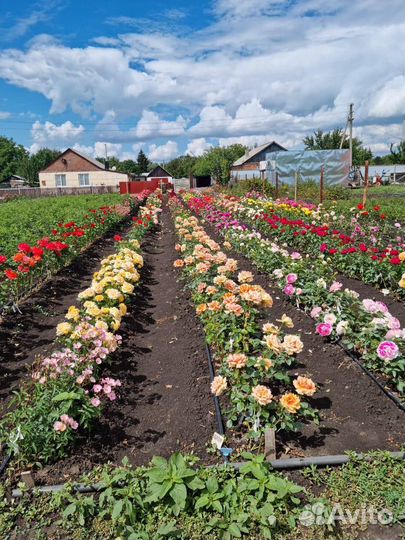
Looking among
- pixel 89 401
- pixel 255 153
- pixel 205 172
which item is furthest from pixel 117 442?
pixel 205 172

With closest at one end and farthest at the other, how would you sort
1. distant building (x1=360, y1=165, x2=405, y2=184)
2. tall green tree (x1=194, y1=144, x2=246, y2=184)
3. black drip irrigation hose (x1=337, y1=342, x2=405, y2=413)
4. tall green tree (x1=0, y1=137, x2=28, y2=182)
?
black drip irrigation hose (x1=337, y1=342, x2=405, y2=413) → distant building (x1=360, y1=165, x2=405, y2=184) → tall green tree (x1=194, y1=144, x2=246, y2=184) → tall green tree (x1=0, y1=137, x2=28, y2=182)

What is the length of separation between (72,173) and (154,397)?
4964 cm

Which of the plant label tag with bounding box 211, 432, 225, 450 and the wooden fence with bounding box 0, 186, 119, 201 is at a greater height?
the wooden fence with bounding box 0, 186, 119, 201

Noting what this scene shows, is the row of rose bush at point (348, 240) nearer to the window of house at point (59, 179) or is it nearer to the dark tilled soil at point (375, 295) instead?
the dark tilled soil at point (375, 295)

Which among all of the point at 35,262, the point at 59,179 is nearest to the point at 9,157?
the point at 59,179

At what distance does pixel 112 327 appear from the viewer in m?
4.34

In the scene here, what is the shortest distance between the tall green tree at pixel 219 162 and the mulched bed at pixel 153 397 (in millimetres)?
48587

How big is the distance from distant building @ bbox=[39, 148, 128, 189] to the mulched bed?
45.5 metres

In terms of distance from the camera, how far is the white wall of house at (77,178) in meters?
48.9

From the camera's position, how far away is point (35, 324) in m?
5.38

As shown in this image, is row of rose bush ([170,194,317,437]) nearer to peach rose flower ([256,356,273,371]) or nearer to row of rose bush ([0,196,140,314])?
peach rose flower ([256,356,273,371])

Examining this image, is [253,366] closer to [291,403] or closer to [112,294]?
[291,403]

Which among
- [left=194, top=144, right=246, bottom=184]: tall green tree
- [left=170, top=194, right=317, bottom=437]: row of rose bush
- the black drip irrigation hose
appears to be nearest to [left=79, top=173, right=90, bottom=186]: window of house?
[left=194, top=144, right=246, bottom=184]: tall green tree

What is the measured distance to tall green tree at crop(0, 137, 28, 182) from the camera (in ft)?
271
